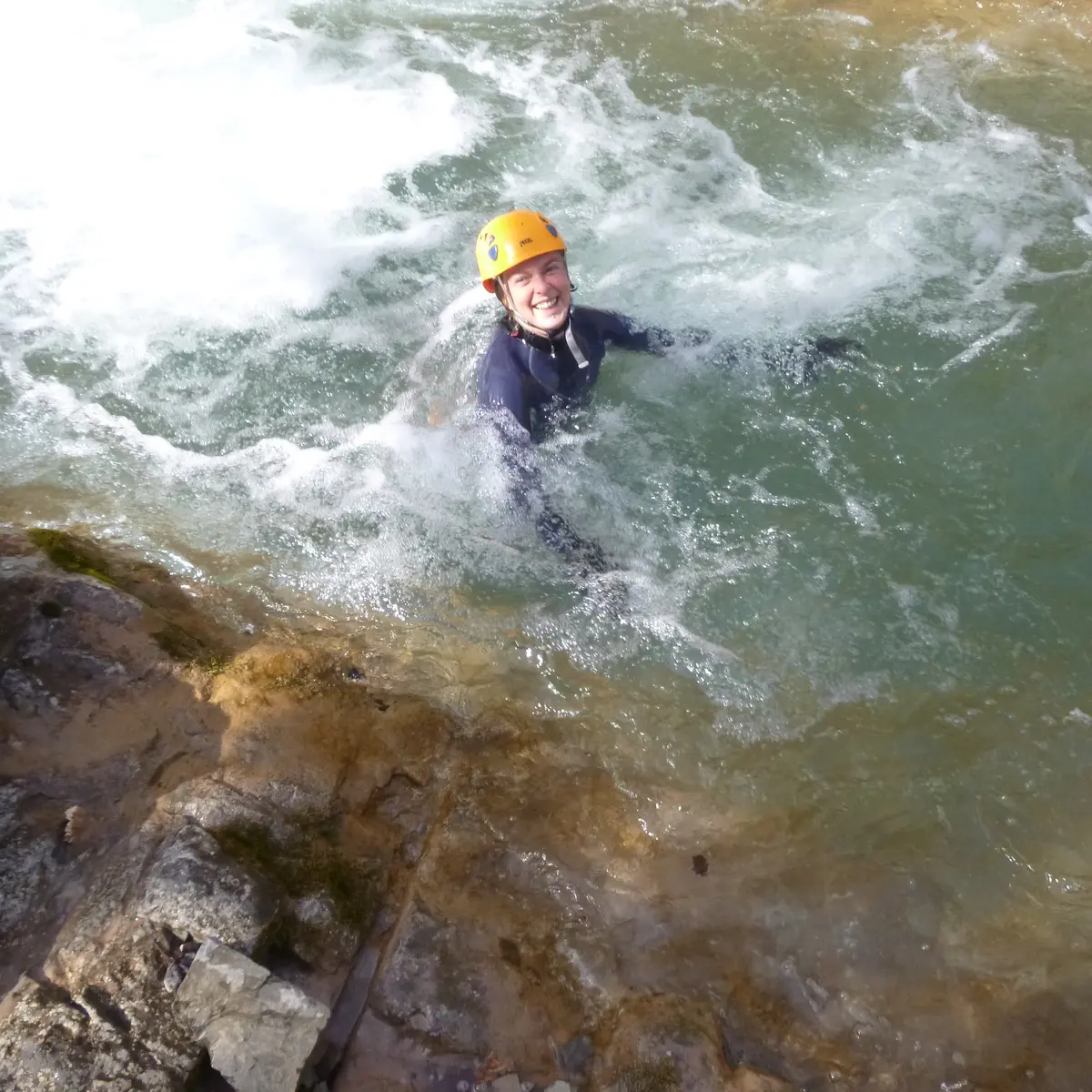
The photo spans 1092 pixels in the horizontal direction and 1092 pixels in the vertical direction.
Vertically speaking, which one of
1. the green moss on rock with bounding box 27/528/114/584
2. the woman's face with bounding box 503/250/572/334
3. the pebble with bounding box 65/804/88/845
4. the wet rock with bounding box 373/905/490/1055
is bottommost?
the wet rock with bounding box 373/905/490/1055

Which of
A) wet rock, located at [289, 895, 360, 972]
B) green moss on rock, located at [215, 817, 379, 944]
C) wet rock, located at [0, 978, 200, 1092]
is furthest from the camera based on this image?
green moss on rock, located at [215, 817, 379, 944]

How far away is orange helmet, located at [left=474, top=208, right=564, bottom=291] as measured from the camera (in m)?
4.70

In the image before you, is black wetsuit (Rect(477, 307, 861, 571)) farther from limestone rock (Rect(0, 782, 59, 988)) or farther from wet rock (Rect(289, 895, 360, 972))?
limestone rock (Rect(0, 782, 59, 988))

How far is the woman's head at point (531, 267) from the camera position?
4.72m

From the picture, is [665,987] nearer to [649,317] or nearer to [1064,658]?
[1064,658]

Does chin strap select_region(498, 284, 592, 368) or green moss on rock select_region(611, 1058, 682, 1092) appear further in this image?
chin strap select_region(498, 284, 592, 368)

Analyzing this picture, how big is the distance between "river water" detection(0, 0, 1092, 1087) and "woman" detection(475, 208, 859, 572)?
0.18 metres

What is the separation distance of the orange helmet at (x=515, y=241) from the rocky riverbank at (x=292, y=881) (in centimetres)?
232

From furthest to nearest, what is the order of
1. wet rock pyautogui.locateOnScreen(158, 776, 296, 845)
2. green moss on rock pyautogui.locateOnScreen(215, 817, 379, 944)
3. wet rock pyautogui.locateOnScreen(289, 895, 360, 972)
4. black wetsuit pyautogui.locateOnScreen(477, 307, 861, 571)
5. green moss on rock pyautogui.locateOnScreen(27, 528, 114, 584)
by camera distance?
1. black wetsuit pyautogui.locateOnScreen(477, 307, 861, 571)
2. green moss on rock pyautogui.locateOnScreen(27, 528, 114, 584)
3. wet rock pyautogui.locateOnScreen(158, 776, 296, 845)
4. green moss on rock pyautogui.locateOnScreen(215, 817, 379, 944)
5. wet rock pyautogui.locateOnScreen(289, 895, 360, 972)

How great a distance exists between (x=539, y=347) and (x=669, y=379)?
1011mm

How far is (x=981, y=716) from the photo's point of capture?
3.89 meters

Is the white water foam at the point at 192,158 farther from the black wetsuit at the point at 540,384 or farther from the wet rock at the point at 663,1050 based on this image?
the wet rock at the point at 663,1050

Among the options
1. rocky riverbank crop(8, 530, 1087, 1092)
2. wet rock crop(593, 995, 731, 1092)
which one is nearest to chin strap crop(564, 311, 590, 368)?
rocky riverbank crop(8, 530, 1087, 1092)

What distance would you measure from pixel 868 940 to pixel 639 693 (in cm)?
137
